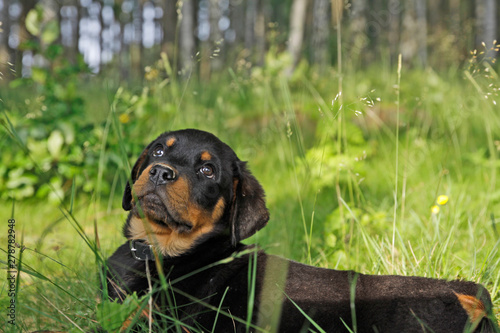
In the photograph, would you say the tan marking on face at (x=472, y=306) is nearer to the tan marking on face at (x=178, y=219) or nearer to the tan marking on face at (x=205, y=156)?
the tan marking on face at (x=178, y=219)

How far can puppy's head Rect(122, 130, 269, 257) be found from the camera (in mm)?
2420

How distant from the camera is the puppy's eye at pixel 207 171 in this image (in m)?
2.66

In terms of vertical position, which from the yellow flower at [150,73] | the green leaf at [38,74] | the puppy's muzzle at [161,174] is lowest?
the puppy's muzzle at [161,174]

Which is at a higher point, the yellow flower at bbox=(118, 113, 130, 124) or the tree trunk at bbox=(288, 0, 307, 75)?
the tree trunk at bbox=(288, 0, 307, 75)

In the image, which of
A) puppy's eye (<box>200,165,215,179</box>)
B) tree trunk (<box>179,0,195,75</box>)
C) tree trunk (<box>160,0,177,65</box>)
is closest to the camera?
puppy's eye (<box>200,165,215,179</box>)

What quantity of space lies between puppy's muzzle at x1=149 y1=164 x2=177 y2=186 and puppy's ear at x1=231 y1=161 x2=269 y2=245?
44cm

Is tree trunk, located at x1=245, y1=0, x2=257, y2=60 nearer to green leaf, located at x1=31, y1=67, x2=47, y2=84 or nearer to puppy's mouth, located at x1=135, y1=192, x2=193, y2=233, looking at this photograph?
green leaf, located at x1=31, y1=67, x2=47, y2=84

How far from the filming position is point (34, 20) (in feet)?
13.3

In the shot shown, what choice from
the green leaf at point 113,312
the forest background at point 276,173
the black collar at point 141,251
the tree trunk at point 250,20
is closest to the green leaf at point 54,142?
the forest background at point 276,173

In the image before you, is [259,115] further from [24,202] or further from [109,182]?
[24,202]

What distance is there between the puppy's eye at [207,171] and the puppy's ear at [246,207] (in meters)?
0.17

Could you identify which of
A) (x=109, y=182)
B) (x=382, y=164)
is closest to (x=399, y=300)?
(x=382, y=164)

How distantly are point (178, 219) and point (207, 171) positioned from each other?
36 centimetres

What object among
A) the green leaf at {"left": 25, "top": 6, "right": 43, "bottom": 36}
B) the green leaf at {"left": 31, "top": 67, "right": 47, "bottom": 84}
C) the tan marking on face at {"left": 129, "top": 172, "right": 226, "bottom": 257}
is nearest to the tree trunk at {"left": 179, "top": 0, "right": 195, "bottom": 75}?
the green leaf at {"left": 31, "top": 67, "right": 47, "bottom": 84}
